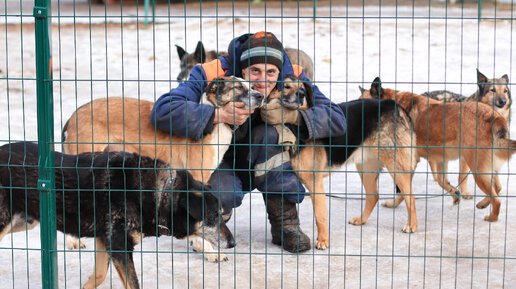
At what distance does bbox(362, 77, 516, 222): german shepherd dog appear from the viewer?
648cm

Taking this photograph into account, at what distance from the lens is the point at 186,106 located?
17.7ft

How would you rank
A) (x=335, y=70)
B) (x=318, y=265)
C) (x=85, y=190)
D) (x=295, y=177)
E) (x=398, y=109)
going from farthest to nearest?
(x=335, y=70), (x=398, y=109), (x=295, y=177), (x=318, y=265), (x=85, y=190)

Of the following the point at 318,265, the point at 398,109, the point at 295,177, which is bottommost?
the point at 318,265

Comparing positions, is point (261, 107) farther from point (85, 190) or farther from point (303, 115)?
point (85, 190)

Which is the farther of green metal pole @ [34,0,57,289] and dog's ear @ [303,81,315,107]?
dog's ear @ [303,81,315,107]

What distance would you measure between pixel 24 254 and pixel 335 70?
25.9 ft

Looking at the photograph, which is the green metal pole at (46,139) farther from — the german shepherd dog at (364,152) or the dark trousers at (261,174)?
the german shepherd dog at (364,152)

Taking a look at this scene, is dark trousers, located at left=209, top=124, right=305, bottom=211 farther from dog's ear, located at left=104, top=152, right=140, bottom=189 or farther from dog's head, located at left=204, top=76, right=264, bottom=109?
dog's ear, located at left=104, top=152, right=140, bottom=189

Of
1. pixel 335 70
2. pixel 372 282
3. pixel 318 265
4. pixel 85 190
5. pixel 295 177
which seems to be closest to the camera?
pixel 85 190

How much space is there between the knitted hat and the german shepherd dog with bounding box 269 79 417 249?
26 cm

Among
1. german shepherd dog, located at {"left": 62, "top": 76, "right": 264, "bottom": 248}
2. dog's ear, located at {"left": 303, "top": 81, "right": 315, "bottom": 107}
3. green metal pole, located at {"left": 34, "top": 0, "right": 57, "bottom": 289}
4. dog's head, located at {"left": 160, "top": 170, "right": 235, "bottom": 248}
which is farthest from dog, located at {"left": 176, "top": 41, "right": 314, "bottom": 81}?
green metal pole, located at {"left": 34, "top": 0, "right": 57, "bottom": 289}

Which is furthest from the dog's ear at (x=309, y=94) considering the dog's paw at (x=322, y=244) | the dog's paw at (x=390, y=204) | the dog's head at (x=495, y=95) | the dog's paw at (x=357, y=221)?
the dog's head at (x=495, y=95)

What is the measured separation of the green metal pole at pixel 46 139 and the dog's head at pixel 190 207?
63cm

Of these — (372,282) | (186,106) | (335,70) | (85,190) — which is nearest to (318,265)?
(372,282)
